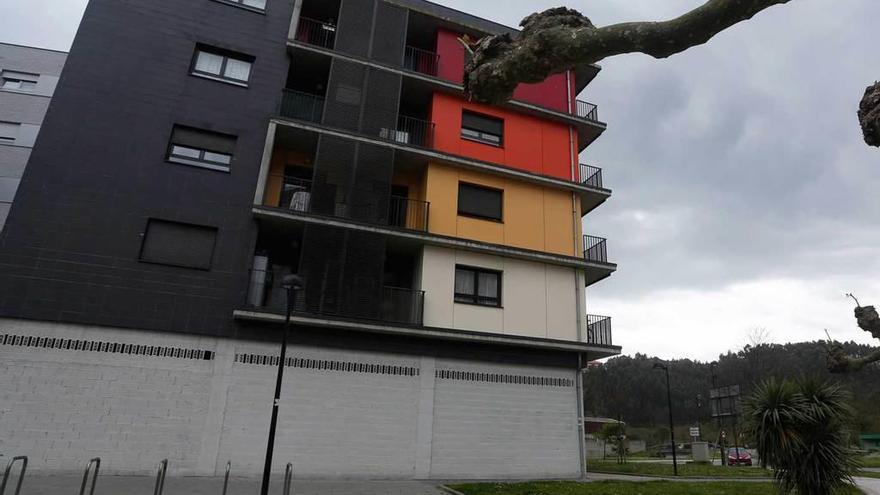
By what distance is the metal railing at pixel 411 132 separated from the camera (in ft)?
55.7

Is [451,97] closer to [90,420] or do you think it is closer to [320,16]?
[320,16]

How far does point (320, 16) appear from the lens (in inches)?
764

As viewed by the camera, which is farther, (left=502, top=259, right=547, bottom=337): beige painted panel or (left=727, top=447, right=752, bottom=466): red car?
(left=727, top=447, right=752, bottom=466): red car

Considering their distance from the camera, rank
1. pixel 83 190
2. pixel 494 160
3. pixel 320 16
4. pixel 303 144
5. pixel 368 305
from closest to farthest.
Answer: pixel 83 190 < pixel 368 305 < pixel 303 144 < pixel 494 160 < pixel 320 16

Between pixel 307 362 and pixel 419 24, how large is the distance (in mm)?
13109

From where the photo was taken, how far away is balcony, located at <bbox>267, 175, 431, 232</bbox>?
15570mm

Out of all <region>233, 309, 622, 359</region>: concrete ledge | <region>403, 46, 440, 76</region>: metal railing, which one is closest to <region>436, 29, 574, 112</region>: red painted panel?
<region>403, 46, 440, 76</region>: metal railing

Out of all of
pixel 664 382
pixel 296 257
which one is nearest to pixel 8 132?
pixel 296 257

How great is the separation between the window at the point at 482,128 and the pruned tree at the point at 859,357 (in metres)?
11.4

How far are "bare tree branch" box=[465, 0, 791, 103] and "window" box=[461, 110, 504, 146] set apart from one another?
44.5 ft

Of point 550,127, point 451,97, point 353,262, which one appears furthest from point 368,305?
point 550,127

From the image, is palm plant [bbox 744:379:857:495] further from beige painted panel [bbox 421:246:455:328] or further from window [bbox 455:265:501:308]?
beige painted panel [bbox 421:246:455:328]

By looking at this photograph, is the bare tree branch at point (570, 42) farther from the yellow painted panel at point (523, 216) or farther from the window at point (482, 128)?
the window at point (482, 128)

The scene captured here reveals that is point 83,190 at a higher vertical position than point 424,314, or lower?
higher
